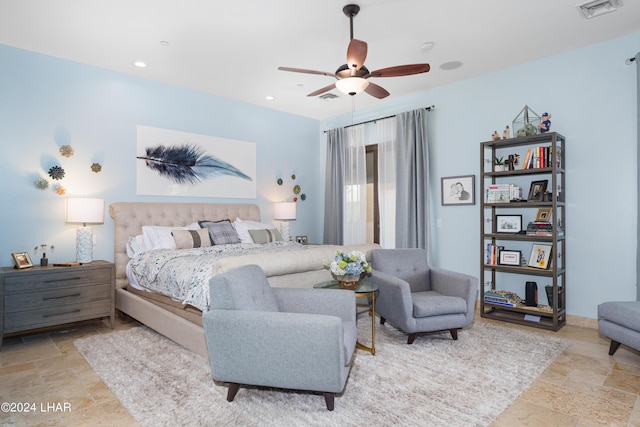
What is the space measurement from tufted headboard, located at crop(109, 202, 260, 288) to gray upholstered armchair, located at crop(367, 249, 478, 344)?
252 centimetres

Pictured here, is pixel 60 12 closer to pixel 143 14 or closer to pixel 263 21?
pixel 143 14

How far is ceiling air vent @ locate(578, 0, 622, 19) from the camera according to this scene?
312 centimetres

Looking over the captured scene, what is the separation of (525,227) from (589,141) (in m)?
1.14

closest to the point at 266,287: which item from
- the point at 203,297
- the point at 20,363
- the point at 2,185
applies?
the point at 203,297

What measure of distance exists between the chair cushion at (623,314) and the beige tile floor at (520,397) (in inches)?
13.3

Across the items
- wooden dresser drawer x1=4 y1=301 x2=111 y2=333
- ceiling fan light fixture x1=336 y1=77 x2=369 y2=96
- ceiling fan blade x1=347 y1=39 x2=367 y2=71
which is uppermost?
ceiling fan blade x1=347 y1=39 x2=367 y2=71

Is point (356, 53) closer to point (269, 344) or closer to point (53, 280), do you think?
point (269, 344)

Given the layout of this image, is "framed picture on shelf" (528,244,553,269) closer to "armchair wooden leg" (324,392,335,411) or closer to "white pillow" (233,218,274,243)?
"armchair wooden leg" (324,392,335,411)

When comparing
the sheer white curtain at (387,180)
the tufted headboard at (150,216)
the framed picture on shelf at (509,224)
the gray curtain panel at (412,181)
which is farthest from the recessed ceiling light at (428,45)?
the tufted headboard at (150,216)

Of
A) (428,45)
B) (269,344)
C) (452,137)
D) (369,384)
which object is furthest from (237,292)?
(452,137)

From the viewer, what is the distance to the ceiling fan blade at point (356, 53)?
2.83m

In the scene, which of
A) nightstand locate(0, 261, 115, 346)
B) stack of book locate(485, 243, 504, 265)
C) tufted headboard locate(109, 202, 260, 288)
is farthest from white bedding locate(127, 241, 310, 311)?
stack of book locate(485, 243, 504, 265)

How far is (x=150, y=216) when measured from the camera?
4.77m

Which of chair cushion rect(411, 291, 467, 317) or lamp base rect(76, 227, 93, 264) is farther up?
lamp base rect(76, 227, 93, 264)
